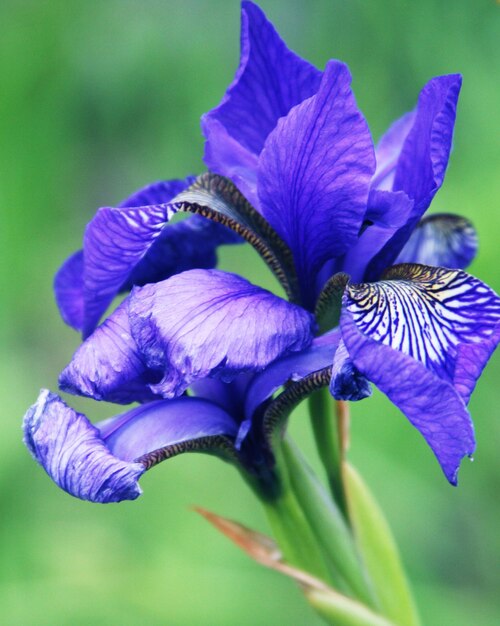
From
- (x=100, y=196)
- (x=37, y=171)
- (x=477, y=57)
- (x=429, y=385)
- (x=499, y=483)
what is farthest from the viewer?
(x=100, y=196)

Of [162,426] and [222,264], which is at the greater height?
[162,426]

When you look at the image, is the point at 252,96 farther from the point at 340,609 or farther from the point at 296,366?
the point at 340,609

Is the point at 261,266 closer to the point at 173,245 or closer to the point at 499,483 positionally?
the point at 499,483

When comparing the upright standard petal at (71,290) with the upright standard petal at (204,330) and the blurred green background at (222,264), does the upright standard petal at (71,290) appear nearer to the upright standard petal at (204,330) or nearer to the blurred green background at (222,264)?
the upright standard petal at (204,330)

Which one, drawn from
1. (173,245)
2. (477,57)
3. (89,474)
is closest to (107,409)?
(477,57)

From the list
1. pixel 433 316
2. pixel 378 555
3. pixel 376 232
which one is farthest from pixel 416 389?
pixel 378 555

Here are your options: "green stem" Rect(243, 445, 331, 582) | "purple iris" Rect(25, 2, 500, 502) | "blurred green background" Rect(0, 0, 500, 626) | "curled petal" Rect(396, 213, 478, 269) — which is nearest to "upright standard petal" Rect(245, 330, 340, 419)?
"purple iris" Rect(25, 2, 500, 502)

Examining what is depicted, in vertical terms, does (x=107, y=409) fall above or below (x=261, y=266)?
below

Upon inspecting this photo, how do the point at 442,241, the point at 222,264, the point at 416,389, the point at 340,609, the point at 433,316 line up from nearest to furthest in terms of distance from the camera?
the point at 416,389 < the point at 433,316 < the point at 340,609 < the point at 442,241 < the point at 222,264
